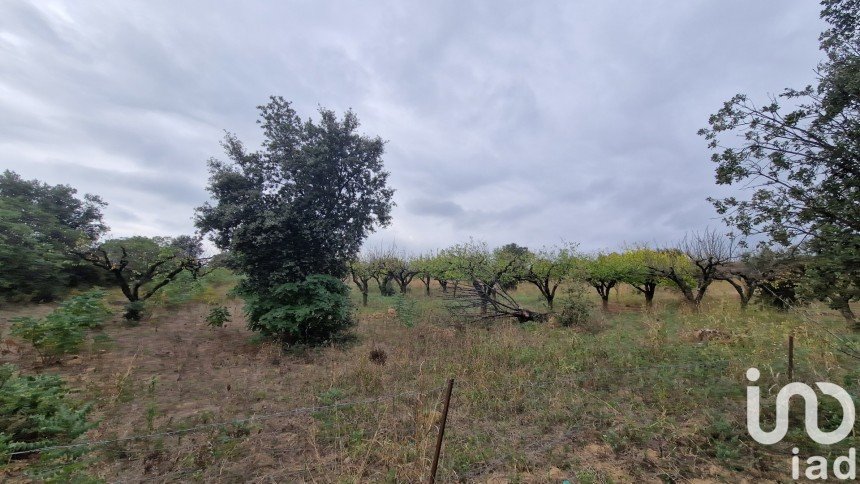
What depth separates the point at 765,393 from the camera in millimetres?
4527

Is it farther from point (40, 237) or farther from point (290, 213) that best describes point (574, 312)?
point (40, 237)

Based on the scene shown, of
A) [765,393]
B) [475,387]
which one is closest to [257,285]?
[475,387]

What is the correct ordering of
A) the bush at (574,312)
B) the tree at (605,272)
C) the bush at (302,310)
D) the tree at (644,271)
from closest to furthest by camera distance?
the bush at (302,310) → the bush at (574,312) → the tree at (644,271) → the tree at (605,272)

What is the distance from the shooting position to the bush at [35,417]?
3463mm

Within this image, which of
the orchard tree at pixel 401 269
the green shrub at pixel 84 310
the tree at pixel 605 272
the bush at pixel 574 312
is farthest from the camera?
the orchard tree at pixel 401 269

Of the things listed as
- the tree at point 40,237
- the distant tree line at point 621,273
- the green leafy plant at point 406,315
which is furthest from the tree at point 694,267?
the tree at point 40,237

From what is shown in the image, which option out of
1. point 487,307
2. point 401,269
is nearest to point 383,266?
point 401,269

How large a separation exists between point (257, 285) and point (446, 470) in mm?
7713

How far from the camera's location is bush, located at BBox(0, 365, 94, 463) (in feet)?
11.4

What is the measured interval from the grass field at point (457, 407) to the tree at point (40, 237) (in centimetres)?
346

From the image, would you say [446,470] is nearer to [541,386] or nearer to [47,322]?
[541,386]

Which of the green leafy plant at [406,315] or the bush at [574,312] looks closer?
the bush at [574,312]

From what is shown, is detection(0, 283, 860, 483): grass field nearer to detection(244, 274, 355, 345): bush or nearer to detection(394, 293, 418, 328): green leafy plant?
detection(244, 274, 355, 345): bush

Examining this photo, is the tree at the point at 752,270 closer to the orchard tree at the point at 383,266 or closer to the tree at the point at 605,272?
the tree at the point at 605,272
